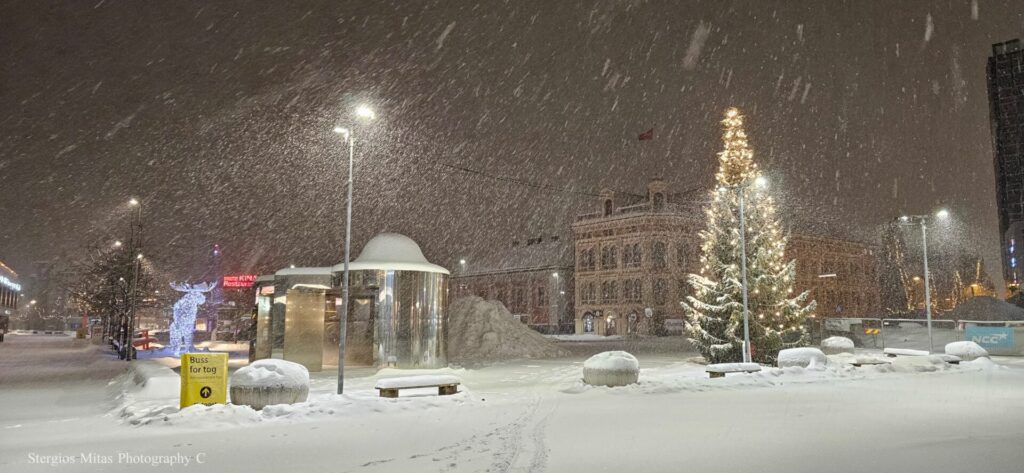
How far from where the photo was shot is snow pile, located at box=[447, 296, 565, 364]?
3462 cm

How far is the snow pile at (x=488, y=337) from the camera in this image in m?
34.6

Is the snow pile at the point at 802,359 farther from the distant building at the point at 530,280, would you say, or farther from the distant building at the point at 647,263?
the distant building at the point at 530,280

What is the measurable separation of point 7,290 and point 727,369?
13328 cm

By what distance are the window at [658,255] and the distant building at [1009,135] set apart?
317 ft

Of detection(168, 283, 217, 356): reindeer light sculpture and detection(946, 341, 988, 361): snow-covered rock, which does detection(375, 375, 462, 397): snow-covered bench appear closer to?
detection(168, 283, 217, 356): reindeer light sculpture

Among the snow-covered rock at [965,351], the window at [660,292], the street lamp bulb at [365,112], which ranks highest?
the street lamp bulb at [365,112]

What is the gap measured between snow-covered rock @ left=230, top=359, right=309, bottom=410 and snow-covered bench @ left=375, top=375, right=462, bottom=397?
228 centimetres

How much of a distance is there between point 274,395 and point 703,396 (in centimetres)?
1013

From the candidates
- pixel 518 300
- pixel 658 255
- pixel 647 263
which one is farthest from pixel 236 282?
pixel 658 255

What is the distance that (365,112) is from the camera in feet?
52.2

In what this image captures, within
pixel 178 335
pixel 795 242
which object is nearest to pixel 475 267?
pixel 795 242

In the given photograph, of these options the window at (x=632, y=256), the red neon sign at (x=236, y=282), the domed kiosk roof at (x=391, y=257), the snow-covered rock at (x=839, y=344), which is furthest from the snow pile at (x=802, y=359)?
the red neon sign at (x=236, y=282)

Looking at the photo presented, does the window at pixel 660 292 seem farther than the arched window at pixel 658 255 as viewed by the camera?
No

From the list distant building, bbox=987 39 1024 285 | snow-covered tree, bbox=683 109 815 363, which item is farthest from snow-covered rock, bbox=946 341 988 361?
distant building, bbox=987 39 1024 285
